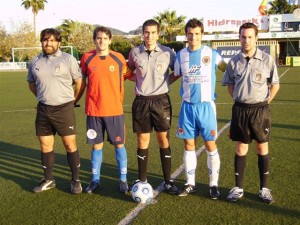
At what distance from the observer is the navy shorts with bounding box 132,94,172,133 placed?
438 centimetres

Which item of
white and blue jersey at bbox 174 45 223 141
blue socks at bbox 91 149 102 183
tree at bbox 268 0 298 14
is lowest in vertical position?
blue socks at bbox 91 149 102 183

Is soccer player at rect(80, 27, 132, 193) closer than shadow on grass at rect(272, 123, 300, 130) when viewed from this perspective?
Yes

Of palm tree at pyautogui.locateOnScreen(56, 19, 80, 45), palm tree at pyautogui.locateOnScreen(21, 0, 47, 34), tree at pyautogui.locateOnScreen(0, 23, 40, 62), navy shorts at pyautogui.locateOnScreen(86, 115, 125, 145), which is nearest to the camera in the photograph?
navy shorts at pyautogui.locateOnScreen(86, 115, 125, 145)

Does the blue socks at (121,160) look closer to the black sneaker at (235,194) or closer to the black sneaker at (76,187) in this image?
the black sneaker at (76,187)

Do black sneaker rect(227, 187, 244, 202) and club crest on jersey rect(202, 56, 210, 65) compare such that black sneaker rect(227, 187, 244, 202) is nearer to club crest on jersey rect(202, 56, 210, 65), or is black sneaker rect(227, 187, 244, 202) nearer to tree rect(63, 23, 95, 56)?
club crest on jersey rect(202, 56, 210, 65)

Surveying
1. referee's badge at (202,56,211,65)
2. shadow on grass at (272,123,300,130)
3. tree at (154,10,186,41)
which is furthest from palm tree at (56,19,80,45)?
referee's badge at (202,56,211,65)

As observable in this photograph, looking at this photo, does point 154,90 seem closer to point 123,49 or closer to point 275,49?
point 275,49

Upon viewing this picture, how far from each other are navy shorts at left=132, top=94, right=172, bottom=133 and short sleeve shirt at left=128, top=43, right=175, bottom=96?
77mm

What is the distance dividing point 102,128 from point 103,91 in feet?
1.57

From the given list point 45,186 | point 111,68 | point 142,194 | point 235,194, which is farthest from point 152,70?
point 45,186

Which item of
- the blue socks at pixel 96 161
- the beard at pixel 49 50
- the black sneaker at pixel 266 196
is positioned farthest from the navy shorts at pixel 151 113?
the black sneaker at pixel 266 196

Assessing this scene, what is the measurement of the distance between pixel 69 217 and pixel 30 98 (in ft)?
40.9

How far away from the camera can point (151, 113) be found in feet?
14.5

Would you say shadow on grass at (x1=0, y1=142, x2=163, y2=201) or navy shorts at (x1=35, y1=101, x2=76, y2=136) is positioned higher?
navy shorts at (x1=35, y1=101, x2=76, y2=136)
